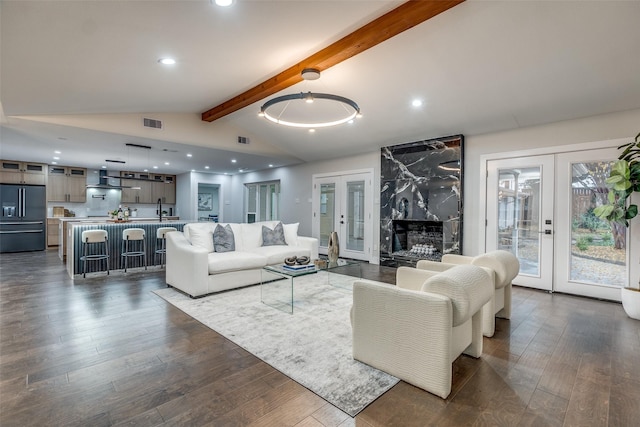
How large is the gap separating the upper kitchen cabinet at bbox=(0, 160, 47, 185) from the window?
570 centimetres

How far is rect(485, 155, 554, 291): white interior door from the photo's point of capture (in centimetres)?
457

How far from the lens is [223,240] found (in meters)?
4.84

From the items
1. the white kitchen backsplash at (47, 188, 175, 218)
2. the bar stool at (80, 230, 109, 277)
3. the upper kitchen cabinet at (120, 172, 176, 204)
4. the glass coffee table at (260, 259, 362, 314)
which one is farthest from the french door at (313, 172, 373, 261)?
the white kitchen backsplash at (47, 188, 175, 218)

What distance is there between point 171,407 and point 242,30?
3116 millimetres

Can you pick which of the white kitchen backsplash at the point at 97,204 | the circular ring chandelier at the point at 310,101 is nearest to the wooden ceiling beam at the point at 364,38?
the circular ring chandelier at the point at 310,101

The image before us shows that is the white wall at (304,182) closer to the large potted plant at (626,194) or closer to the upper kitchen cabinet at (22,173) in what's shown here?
the large potted plant at (626,194)

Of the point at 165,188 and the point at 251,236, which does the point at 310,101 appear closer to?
the point at 251,236

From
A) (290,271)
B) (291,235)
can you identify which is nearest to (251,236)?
(291,235)

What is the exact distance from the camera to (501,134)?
5035 mm

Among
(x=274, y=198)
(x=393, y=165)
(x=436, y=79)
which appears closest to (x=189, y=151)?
(x=274, y=198)

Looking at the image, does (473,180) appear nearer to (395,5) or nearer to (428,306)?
(395,5)

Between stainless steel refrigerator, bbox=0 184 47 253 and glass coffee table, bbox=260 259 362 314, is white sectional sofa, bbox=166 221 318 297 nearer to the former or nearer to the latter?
glass coffee table, bbox=260 259 362 314

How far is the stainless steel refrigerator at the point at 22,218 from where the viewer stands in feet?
25.2

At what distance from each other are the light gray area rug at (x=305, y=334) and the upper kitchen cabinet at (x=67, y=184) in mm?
7255
